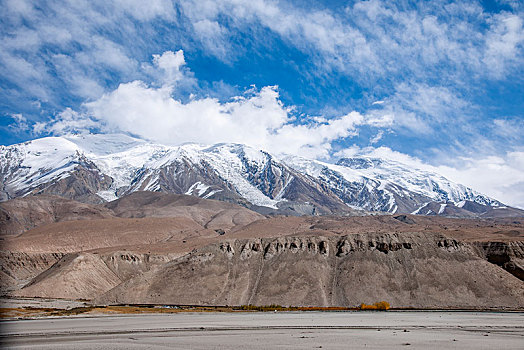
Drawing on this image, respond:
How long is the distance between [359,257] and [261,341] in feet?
236

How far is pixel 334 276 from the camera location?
111m

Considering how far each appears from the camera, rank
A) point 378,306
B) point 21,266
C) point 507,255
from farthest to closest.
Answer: point 21,266 < point 507,255 < point 378,306

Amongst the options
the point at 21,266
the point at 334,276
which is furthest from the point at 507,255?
the point at 21,266

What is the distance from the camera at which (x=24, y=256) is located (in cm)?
19562

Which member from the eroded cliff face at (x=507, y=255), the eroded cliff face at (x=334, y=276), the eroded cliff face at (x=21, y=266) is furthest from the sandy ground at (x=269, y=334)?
the eroded cliff face at (x=21, y=266)

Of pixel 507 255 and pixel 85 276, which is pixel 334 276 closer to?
pixel 507 255

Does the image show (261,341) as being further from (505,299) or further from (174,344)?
(505,299)

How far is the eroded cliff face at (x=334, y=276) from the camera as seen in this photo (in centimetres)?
10100

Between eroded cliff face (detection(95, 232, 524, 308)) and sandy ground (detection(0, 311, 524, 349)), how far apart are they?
91.2 feet

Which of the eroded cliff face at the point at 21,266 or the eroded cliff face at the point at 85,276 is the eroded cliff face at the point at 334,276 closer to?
the eroded cliff face at the point at 85,276

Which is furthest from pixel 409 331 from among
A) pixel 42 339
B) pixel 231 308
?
pixel 231 308

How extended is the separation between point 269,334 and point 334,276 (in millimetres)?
59849

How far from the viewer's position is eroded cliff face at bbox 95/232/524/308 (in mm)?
101000

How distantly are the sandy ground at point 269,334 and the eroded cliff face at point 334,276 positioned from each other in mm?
27786
